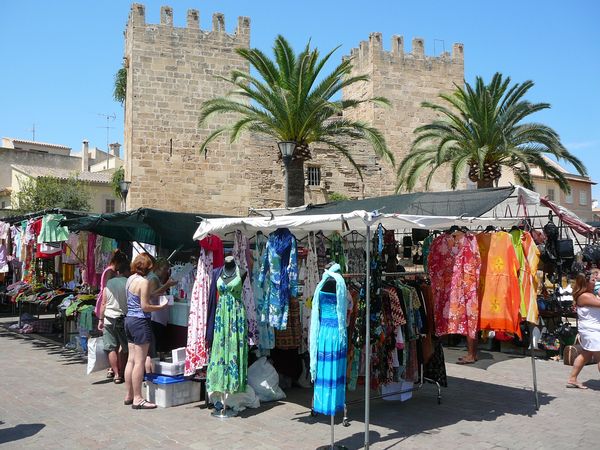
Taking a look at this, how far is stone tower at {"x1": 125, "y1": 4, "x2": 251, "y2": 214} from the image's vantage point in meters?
22.5

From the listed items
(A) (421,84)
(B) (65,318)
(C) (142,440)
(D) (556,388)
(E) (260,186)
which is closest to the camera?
(C) (142,440)

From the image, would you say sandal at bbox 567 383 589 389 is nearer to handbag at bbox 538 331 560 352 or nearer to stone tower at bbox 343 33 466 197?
handbag at bbox 538 331 560 352

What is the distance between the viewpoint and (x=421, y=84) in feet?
90.3

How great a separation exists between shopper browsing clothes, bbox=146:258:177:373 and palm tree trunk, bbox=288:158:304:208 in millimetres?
6948

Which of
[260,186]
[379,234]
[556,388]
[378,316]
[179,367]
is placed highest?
[260,186]

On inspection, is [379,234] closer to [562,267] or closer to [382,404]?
[382,404]

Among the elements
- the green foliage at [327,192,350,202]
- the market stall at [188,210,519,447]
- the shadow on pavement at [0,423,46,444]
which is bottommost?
the shadow on pavement at [0,423,46,444]

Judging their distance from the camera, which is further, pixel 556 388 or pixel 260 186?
pixel 260 186

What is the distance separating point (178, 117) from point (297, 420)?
62.3 ft

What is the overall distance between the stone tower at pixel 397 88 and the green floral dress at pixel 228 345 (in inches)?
821

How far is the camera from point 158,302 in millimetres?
6785

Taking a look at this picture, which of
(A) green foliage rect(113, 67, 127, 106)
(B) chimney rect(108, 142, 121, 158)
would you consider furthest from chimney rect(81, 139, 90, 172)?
(A) green foliage rect(113, 67, 127, 106)

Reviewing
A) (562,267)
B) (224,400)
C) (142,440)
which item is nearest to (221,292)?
(224,400)

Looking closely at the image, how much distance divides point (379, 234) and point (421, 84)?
76.7ft
